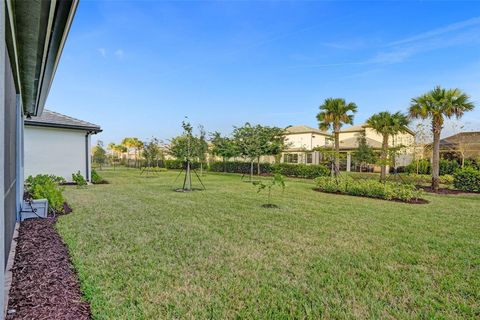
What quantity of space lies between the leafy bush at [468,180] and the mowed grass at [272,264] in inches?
318

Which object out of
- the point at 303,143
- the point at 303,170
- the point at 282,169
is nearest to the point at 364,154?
the point at 303,170

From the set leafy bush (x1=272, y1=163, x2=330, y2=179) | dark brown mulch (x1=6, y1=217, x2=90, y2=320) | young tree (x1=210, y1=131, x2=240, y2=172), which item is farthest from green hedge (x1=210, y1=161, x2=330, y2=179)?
Answer: dark brown mulch (x1=6, y1=217, x2=90, y2=320)

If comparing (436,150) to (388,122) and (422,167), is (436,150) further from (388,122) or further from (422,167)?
(422,167)

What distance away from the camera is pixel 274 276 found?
10.8ft

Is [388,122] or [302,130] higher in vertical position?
[302,130]

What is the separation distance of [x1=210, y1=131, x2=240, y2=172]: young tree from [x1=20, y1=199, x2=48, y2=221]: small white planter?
648 inches

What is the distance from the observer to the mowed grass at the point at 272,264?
2.61m

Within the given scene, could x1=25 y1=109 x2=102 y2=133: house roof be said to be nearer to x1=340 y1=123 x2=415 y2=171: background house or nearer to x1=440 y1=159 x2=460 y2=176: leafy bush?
x1=340 y1=123 x2=415 y2=171: background house

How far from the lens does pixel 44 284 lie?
109 inches

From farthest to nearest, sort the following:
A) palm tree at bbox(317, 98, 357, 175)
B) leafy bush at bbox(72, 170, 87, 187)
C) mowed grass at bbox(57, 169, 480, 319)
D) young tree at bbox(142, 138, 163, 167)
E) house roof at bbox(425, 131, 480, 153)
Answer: young tree at bbox(142, 138, 163, 167) < house roof at bbox(425, 131, 480, 153) < palm tree at bbox(317, 98, 357, 175) < leafy bush at bbox(72, 170, 87, 187) < mowed grass at bbox(57, 169, 480, 319)

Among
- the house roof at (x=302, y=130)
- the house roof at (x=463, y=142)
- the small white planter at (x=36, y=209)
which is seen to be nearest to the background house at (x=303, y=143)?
the house roof at (x=302, y=130)

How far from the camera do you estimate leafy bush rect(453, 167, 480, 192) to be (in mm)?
12805

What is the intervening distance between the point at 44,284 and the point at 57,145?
1200 centimetres

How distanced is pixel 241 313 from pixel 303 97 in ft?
63.8
